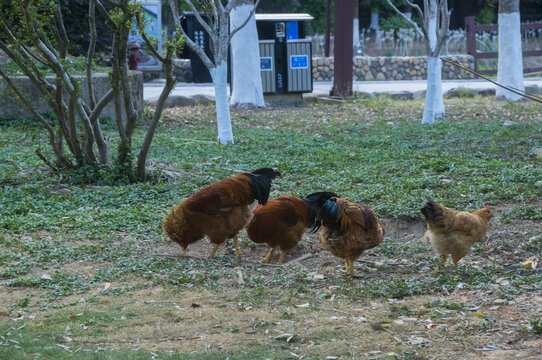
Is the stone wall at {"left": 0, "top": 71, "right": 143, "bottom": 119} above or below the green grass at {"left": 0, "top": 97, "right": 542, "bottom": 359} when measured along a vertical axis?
above

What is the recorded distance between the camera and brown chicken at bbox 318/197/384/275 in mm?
5641

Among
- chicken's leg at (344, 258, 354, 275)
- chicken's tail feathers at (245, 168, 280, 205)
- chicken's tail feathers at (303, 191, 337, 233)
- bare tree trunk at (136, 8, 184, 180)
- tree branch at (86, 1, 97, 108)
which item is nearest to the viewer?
chicken's leg at (344, 258, 354, 275)

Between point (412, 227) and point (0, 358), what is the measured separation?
464cm

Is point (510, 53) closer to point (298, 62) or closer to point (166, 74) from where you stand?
point (298, 62)

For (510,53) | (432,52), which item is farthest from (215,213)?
(510,53)

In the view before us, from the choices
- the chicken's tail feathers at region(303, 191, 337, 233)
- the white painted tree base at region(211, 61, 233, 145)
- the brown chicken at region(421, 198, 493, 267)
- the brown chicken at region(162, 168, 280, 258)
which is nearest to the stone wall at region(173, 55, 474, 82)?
the white painted tree base at region(211, 61, 233, 145)

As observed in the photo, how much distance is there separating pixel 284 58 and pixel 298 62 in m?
0.45

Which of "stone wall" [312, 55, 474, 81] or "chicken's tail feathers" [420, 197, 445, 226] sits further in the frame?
"stone wall" [312, 55, 474, 81]

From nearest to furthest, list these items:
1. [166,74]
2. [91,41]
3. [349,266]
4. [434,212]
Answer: [434,212] → [349,266] → [166,74] → [91,41]

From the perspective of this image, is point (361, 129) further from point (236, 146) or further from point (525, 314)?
point (525, 314)

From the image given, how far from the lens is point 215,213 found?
5.99m

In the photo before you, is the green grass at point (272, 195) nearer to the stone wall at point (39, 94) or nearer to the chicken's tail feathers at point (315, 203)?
the stone wall at point (39, 94)

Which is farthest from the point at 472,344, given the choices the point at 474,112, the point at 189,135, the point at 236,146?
the point at 474,112

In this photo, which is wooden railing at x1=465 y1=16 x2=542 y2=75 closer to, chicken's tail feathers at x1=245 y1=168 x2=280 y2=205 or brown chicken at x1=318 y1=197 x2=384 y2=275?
chicken's tail feathers at x1=245 y1=168 x2=280 y2=205
